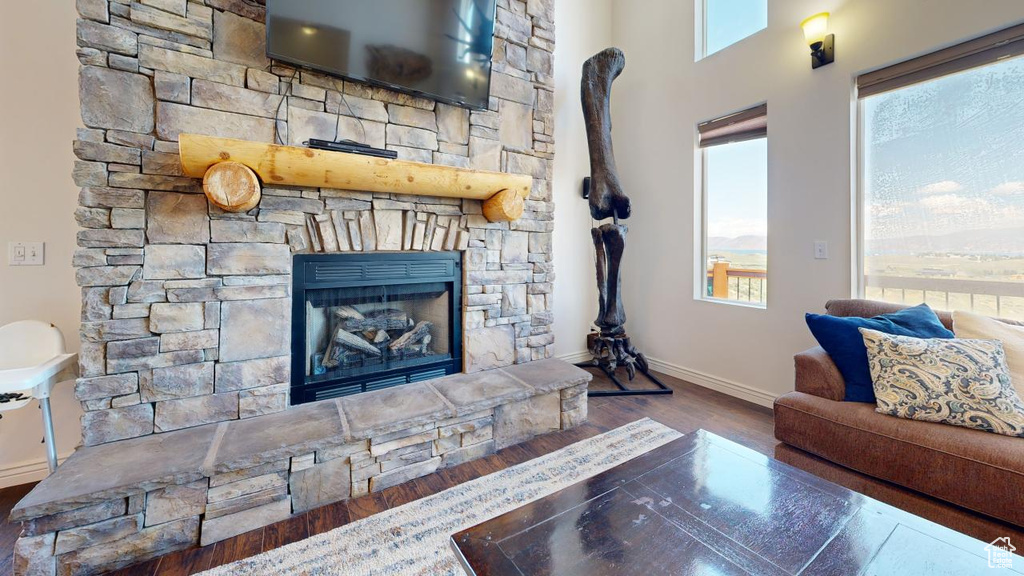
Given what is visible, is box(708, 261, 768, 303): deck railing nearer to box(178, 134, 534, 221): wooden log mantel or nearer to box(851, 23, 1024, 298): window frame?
box(851, 23, 1024, 298): window frame

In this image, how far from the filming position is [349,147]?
6.13 feet

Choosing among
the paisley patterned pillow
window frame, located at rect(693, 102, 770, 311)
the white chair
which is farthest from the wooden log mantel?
the paisley patterned pillow

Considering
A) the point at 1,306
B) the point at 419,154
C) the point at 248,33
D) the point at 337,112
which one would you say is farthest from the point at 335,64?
the point at 1,306

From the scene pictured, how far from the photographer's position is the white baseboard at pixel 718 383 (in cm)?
269

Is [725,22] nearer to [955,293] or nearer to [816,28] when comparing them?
[816,28]

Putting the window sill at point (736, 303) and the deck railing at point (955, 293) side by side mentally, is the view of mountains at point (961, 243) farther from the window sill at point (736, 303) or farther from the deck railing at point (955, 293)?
the window sill at point (736, 303)

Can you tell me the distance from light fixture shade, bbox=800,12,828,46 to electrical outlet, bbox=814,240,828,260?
1.19 meters

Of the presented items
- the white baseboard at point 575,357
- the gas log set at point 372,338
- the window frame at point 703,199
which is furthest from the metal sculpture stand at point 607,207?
the gas log set at point 372,338

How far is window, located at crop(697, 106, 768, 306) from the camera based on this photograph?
275 cm

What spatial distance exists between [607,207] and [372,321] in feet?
6.20

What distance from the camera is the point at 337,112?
200cm

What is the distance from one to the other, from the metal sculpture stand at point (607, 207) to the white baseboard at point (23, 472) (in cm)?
298

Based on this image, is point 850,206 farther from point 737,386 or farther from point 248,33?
point 248,33

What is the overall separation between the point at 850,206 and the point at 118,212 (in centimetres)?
365
